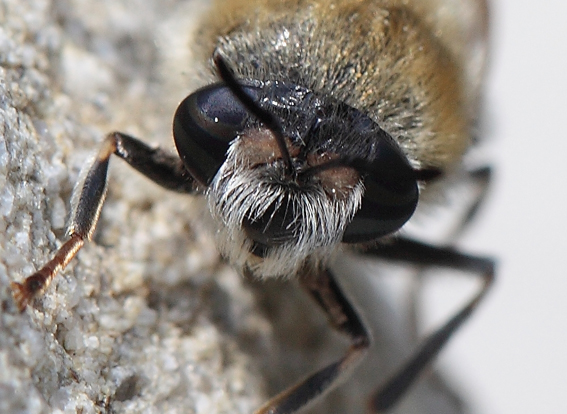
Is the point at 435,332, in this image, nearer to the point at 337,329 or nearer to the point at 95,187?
the point at 337,329

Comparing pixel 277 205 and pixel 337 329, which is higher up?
pixel 277 205

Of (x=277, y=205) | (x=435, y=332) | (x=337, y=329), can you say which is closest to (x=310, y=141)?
(x=277, y=205)

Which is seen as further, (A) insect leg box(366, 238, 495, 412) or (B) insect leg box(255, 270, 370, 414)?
(A) insect leg box(366, 238, 495, 412)

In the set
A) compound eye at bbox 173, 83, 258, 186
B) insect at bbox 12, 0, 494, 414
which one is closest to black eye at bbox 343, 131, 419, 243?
insect at bbox 12, 0, 494, 414

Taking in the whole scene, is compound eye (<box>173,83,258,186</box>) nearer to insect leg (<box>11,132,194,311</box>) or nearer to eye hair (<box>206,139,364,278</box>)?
eye hair (<box>206,139,364,278</box>)

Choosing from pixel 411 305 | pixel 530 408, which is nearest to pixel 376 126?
pixel 411 305

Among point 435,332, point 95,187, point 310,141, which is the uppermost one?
point 310,141

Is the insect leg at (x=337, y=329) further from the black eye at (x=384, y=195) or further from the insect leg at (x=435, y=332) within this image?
the black eye at (x=384, y=195)
